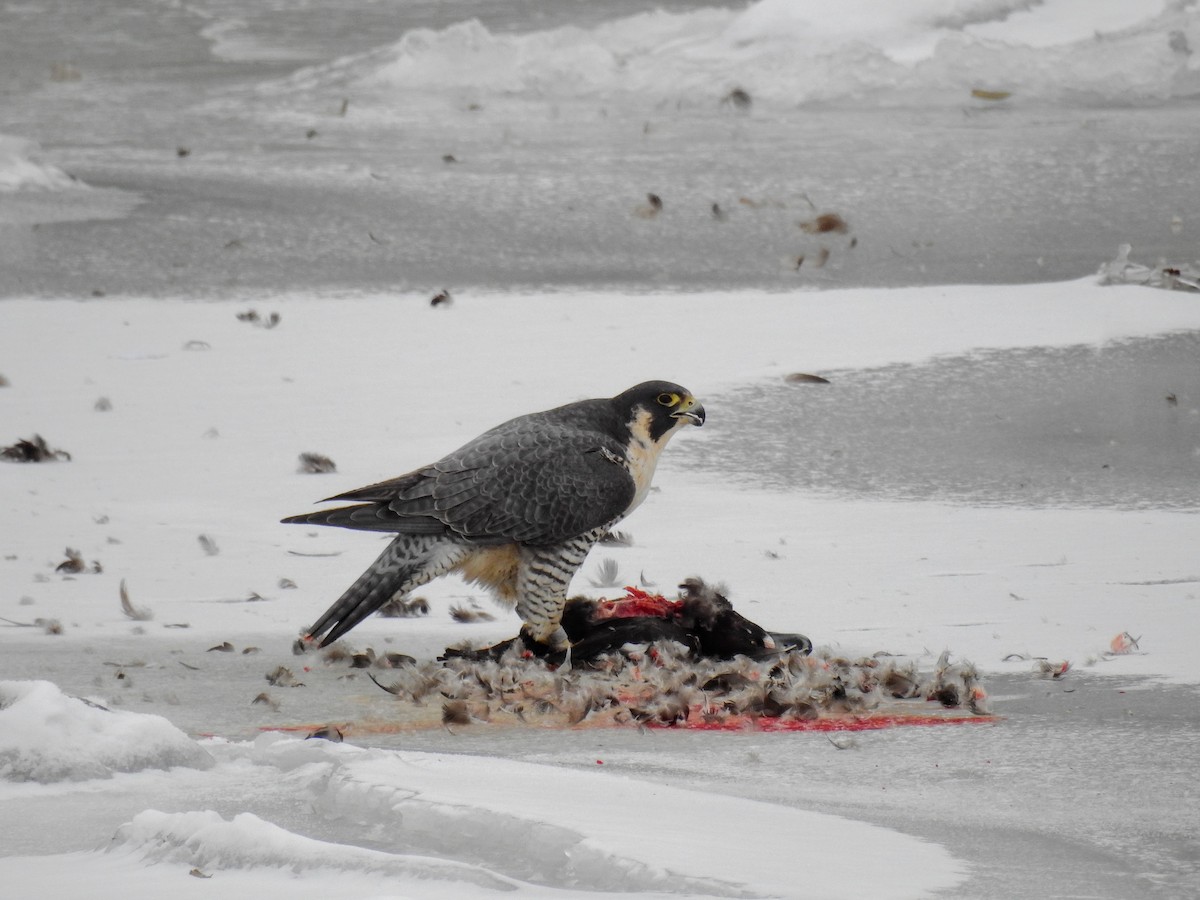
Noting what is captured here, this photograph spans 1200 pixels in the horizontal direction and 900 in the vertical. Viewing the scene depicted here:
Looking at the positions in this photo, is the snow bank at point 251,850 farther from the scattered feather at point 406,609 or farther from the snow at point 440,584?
the scattered feather at point 406,609

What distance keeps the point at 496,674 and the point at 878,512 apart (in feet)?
6.89

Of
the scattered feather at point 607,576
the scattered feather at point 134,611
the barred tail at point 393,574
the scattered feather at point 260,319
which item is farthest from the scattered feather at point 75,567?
the scattered feather at point 260,319

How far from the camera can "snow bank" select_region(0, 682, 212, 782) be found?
3.65 m

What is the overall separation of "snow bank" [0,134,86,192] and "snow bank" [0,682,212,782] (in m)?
8.82

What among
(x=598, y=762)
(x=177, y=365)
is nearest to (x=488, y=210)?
(x=177, y=365)

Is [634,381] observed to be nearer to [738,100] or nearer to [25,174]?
[25,174]

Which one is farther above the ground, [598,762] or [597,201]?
[597,201]

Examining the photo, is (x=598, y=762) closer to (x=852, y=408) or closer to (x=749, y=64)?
(x=852, y=408)

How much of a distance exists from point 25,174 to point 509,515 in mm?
8172

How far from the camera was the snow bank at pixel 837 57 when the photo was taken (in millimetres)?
14805

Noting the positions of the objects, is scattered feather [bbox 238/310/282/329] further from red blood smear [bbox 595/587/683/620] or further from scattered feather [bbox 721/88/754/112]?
scattered feather [bbox 721/88/754/112]

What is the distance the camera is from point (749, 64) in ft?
51.2

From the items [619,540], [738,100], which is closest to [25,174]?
[738,100]

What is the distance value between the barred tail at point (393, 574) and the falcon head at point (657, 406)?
2.22 ft
